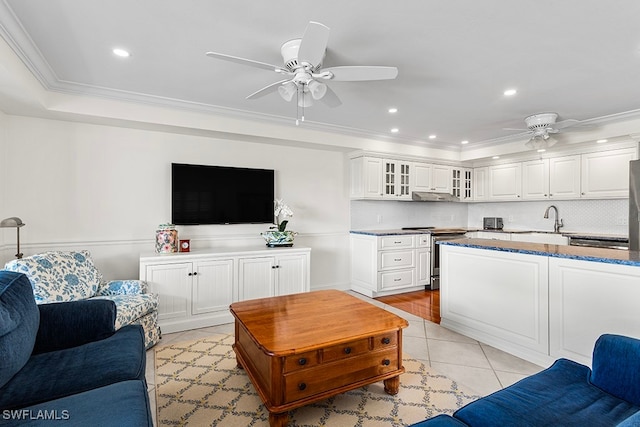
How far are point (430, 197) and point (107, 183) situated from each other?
472 cm

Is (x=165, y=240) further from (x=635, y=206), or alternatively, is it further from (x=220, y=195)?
(x=635, y=206)

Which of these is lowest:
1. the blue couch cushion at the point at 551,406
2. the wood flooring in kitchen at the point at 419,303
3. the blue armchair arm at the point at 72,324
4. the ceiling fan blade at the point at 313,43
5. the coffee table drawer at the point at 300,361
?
the wood flooring in kitchen at the point at 419,303

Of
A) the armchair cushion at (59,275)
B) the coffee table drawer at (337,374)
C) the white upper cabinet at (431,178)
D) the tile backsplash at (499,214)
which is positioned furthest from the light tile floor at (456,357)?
the white upper cabinet at (431,178)

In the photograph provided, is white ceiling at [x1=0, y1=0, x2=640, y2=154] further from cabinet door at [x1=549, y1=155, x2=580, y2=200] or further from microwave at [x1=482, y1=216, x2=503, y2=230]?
microwave at [x1=482, y1=216, x2=503, y2=230]

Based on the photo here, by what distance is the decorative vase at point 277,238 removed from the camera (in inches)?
160

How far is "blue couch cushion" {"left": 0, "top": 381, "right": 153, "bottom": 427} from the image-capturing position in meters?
1.16

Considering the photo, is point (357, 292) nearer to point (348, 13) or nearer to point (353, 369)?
point (353, 369)

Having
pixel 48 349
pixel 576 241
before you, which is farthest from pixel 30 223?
pixel 576 241

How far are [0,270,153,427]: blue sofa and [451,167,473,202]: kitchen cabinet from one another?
5550 mm

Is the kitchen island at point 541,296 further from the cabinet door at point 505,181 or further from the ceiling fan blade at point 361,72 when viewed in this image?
the cabinet door at point 505,181

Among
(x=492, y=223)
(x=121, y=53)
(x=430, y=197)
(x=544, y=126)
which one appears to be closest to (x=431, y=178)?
(x=430, y=197)

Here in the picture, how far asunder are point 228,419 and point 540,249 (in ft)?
9.03

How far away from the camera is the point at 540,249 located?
273cm

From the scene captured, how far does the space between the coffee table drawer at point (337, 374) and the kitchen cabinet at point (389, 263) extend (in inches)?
101
